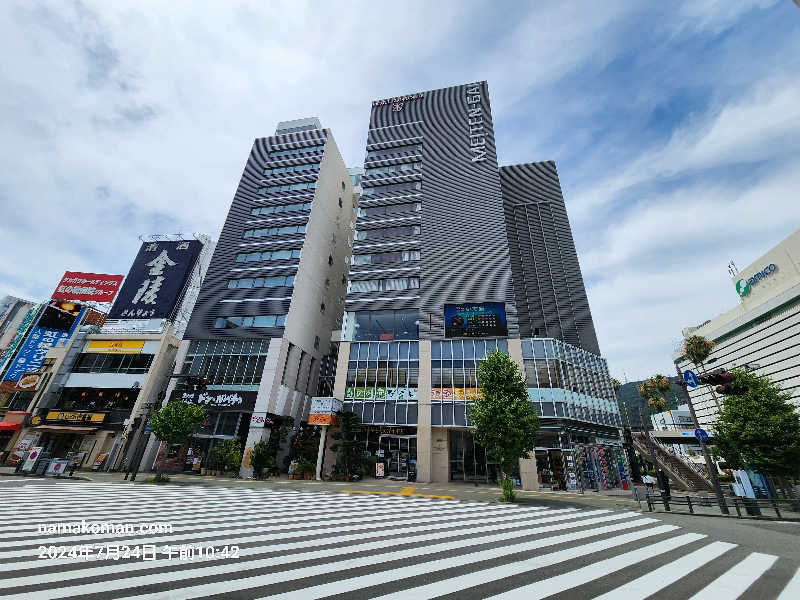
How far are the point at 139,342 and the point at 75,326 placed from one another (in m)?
7.78

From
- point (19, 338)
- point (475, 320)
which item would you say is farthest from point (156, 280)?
point (475, 320)

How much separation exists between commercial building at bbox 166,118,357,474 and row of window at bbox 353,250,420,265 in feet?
20.2

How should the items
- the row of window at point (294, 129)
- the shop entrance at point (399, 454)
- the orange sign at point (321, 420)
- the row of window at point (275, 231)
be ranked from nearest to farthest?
1. the orange sign at point (321, 420)
2. the shop entrance at point (399, 454)
3. the row of window at point (275, 231)
4. the row of window at point (294, 129)

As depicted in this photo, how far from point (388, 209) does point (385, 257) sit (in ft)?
25.6

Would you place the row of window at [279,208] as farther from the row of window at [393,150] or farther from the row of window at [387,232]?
the row of window at [393,150]

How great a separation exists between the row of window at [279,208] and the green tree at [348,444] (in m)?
27.3

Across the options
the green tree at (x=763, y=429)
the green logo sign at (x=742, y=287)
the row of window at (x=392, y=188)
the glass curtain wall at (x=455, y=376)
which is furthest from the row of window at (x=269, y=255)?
the green logo sign at (x=742, y=287)

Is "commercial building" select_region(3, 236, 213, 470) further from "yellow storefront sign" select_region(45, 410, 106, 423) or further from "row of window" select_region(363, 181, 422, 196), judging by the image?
"row of window" select_region(363, 181, 422, 196)

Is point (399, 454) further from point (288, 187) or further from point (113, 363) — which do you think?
point (288, 187)

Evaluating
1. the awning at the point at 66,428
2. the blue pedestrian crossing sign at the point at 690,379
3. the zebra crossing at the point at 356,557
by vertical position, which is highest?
the blue pedestrian crossing sign at the point at 690,379

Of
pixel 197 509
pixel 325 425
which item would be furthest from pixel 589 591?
pixel 325 425

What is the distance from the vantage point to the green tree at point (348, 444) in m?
28.5

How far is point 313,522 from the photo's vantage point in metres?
10.4

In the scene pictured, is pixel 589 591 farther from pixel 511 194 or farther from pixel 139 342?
pixel 511 194
